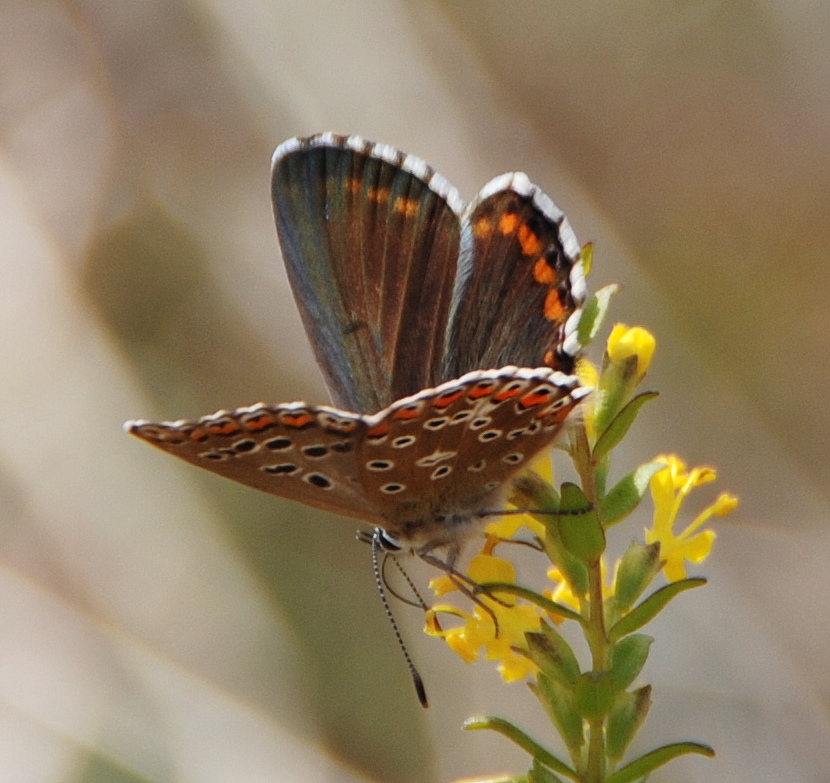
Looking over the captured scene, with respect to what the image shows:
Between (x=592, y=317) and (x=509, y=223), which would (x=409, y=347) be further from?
(x=592, y=317)

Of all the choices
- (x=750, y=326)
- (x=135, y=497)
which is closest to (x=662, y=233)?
(x=750, y=326)

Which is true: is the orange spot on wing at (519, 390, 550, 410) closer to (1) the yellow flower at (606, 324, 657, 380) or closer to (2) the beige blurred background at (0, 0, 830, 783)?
(1) the yellow flower at (606, 324, 657, 380)

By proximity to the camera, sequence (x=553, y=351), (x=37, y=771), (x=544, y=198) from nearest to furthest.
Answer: (x=553, y=351)
(x=544, y=198)
(x=37, y=771)

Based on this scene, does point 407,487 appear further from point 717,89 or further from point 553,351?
point 717,89

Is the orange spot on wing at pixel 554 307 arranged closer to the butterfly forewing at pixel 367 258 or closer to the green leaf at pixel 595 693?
the butterfly forewing at pixel 367 258

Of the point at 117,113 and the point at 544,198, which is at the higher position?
the point at 117,113
